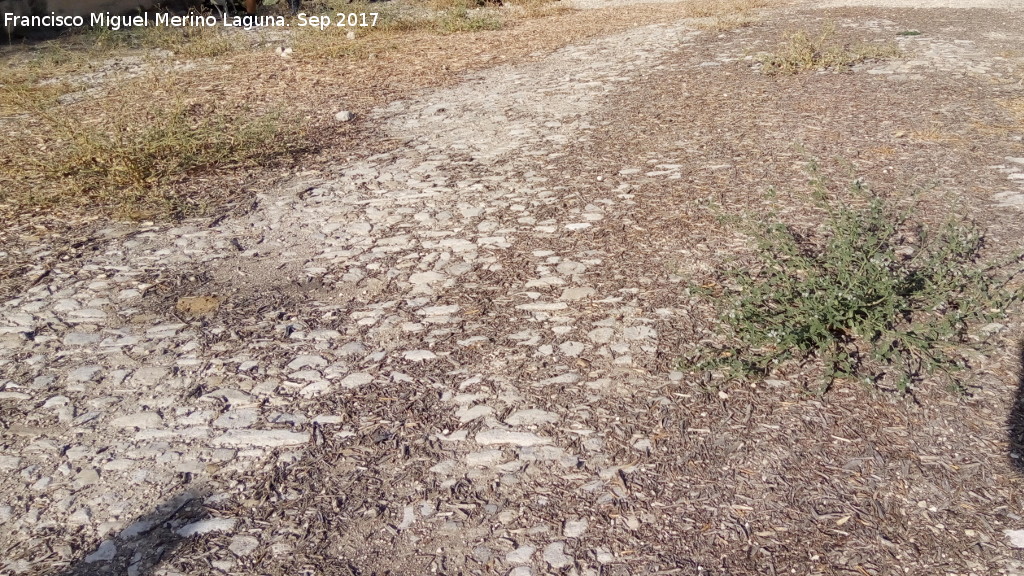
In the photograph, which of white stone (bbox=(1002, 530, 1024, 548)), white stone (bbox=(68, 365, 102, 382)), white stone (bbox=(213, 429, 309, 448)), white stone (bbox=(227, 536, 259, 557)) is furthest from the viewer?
white stone (bbox=(68, 365, 102, 382))

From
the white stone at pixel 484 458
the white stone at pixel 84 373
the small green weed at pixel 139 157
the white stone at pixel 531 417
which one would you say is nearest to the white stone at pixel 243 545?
the white stone at pixel 484 458

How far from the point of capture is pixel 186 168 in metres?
5.67

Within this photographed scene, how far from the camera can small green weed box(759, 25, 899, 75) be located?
7.65 meters

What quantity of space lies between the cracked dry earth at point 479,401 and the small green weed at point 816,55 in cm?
226

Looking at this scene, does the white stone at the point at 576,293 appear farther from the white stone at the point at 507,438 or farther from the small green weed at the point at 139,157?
the small green weed at the point at 139,157

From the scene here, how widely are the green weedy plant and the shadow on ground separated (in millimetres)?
1790

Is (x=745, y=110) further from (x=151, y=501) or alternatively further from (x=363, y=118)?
(x=151, y=501)

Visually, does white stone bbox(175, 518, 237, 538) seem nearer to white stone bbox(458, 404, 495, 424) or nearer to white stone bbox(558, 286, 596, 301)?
white stone bbox(458, 404, 495, 424)

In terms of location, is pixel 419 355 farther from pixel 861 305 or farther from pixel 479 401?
pixel 861 305

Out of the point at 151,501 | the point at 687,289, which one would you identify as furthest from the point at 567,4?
the point at 151,501

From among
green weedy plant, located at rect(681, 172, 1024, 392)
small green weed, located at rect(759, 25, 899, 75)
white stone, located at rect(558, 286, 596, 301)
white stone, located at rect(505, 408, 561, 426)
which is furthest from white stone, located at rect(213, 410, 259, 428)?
small green weed, located at rect(759, 25, 899, 75)

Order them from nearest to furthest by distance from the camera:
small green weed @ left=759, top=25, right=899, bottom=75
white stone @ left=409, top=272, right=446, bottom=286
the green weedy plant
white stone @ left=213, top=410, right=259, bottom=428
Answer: white stone @ left=213, top=410, right=259, bottom=428 → the green weedy plant → white stone @ left=409, top=272, right=446, bottom=286 → small green weed @ left=759, top=25, right=899, bottom=75

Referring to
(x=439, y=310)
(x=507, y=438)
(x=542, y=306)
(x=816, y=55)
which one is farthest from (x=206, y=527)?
(x=816, y=55)

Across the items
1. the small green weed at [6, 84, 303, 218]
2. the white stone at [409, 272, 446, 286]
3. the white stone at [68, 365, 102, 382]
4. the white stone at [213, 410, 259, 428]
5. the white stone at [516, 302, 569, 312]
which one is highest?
the small green weed at [6, 84, 303, 218]
